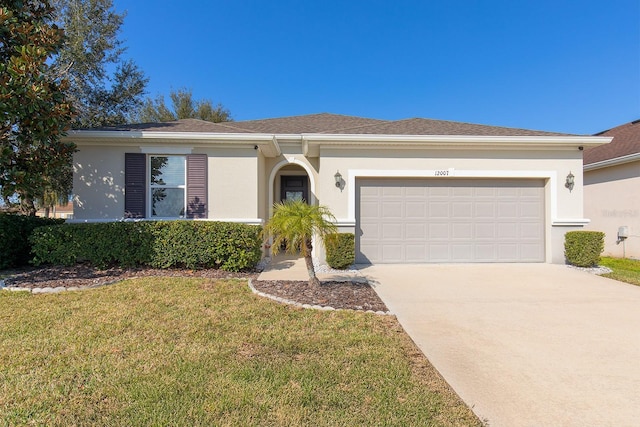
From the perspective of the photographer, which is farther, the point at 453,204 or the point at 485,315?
the point at 453,204

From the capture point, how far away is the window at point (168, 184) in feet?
27.5

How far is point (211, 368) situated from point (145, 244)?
4985mm

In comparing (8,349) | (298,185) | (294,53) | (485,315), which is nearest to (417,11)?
(294,53)

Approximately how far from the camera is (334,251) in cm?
748

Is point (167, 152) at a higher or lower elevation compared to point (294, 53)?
lower

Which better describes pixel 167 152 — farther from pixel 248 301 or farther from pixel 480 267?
pixel 480 267

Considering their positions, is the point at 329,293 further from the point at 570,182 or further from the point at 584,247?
the point at 570,182

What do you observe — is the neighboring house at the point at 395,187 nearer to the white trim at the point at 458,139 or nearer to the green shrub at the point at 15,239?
the white trim at the point at 458,139

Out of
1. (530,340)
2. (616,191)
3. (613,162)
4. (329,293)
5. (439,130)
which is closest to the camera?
(530,340)

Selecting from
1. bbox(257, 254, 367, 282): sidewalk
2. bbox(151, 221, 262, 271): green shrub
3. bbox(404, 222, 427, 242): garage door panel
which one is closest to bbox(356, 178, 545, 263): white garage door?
bbox(404, 222, 427, 242): garage door panel

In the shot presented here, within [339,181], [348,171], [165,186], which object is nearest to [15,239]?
[165,186]

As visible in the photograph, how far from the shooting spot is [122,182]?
8.23m

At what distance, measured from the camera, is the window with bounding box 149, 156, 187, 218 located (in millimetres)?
8391

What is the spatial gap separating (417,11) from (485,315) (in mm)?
11915
